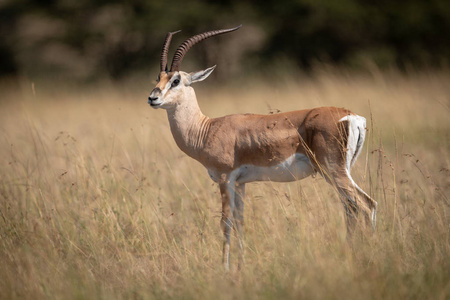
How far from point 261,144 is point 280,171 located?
0.32 meters

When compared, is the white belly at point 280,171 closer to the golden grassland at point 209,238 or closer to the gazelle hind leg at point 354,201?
the golden grassland at point 209,238

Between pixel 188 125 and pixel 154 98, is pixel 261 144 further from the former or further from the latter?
pixel 154 98

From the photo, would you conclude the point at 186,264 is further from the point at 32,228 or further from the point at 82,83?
the point at 82,83

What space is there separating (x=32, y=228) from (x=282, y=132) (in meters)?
2.87

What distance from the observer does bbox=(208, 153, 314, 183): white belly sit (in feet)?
16.6

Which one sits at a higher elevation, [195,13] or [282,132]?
[195,13]

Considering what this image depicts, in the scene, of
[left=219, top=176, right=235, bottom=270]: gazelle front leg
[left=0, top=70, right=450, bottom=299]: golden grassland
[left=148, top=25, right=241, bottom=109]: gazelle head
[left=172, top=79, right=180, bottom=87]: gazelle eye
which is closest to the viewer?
[left=0, top=70, right=450, bottom=299]: golden grassland

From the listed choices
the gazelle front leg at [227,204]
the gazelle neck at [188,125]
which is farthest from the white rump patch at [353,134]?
the gazelle neck at [188,125]

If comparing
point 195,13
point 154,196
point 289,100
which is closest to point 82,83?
point 195,13

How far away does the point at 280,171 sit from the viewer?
5105mm

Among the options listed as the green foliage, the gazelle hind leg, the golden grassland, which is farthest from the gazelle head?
the green foliage

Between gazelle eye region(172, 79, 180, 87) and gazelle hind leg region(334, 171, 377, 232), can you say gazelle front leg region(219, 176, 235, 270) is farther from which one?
gazelle eye region(172, 79, 180, 87)

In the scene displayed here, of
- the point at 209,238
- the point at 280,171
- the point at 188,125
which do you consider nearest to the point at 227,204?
the point at 209,238

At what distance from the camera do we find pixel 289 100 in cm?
1233
